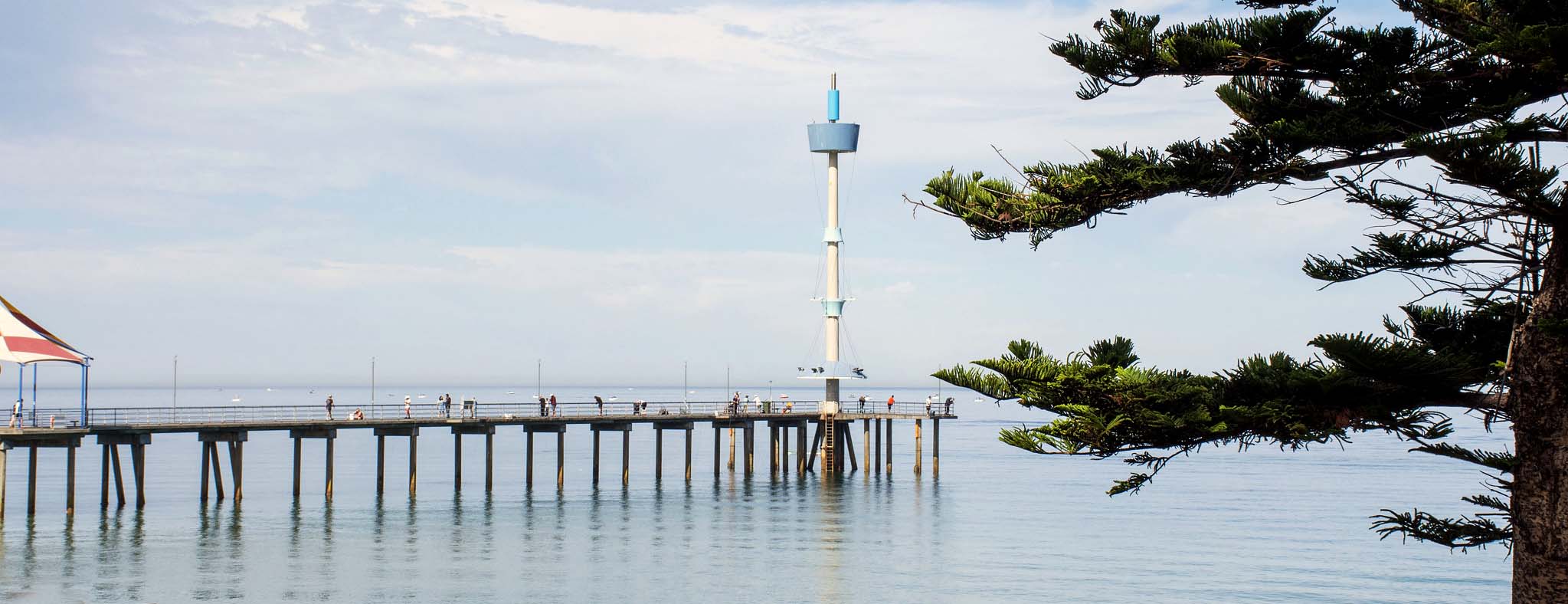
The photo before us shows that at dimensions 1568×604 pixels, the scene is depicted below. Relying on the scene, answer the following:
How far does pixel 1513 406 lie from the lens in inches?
420

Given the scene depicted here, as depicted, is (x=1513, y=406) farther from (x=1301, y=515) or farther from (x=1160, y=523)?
(x=1301, y=515)

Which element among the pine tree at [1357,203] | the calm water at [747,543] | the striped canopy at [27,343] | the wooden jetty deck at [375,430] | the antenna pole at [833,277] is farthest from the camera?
the antenna pole at [833,277]

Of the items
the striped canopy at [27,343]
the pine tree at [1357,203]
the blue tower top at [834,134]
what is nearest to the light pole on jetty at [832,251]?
the blue tower top at [834,134]

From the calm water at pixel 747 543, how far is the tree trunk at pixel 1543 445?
22.6 metres

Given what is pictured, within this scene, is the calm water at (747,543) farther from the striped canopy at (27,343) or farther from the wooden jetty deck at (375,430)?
the striped canopy at (27,343)

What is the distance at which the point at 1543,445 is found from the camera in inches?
412

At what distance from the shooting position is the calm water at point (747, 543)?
33438 mm

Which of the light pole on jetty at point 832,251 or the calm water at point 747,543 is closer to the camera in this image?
the calm water at point 747,543

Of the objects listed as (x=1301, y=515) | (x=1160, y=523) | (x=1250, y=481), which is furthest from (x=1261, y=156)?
(x=1250, y=481)

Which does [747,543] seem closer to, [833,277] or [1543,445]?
[833,277]

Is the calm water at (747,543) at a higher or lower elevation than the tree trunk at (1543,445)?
lower

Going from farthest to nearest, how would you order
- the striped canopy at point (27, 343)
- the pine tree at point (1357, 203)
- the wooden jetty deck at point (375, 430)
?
the wooden jetty deck at point (375, 430) → the striped canopy at point (27, 343) → the pine tree at point (1357, 203)

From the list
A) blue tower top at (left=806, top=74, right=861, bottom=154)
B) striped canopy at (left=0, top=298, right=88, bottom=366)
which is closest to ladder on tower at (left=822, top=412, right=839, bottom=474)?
blue tower top at (left=806, top=74, right=861, bottom=154)

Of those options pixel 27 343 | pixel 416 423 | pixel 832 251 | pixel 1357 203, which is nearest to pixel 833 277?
pixel 832 251
